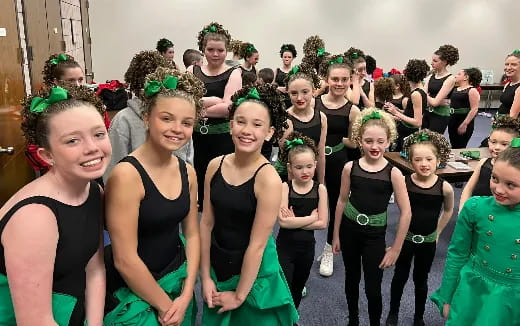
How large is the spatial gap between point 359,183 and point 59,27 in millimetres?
4704

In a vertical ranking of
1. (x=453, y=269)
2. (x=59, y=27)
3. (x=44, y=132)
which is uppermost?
(x=59, y=27)

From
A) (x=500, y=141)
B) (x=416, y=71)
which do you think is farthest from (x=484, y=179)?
(x=416, y=71)

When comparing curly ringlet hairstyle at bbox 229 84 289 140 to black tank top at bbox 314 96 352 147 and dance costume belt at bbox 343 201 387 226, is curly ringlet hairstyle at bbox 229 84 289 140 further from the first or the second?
black tank top at bbox 314 96 352 147

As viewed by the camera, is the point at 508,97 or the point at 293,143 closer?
the point at 293,143

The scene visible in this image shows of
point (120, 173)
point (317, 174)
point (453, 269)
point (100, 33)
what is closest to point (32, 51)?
point (317, 174)

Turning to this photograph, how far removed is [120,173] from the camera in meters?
1.34

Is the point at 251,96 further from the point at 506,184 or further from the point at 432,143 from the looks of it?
the point at 432,143

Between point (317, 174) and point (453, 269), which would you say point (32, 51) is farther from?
point (453, 269)

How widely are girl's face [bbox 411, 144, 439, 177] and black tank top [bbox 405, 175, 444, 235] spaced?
95mm

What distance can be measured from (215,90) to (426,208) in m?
1.53

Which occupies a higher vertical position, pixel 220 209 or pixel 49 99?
pixel 49 99

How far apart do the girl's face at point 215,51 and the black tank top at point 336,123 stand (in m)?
0.76

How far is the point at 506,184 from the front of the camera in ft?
5.29

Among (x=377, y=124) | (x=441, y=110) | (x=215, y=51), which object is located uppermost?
(x=215, y=51)
